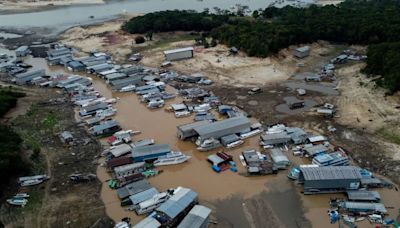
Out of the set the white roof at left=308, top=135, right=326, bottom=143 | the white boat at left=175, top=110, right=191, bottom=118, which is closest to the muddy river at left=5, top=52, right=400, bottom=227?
the white roof at left=308, top=135, right=326, bottom=143

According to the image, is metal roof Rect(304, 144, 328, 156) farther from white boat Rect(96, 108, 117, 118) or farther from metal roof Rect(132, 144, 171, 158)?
white boat Rect(96, 108, 117, 118)

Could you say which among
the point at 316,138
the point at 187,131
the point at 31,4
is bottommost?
the point at 316,138

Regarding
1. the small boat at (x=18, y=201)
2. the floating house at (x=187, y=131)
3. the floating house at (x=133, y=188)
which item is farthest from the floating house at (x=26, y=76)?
the floating house at (x=133, y=188)

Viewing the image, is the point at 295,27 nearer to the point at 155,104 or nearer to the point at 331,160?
the point at 155,104

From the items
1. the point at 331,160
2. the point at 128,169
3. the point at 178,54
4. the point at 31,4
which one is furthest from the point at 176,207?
the point at 31,4

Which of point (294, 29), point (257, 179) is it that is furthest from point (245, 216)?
point (294, 29)

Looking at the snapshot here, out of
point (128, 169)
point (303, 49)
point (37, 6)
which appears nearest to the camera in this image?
point (128, 169)
